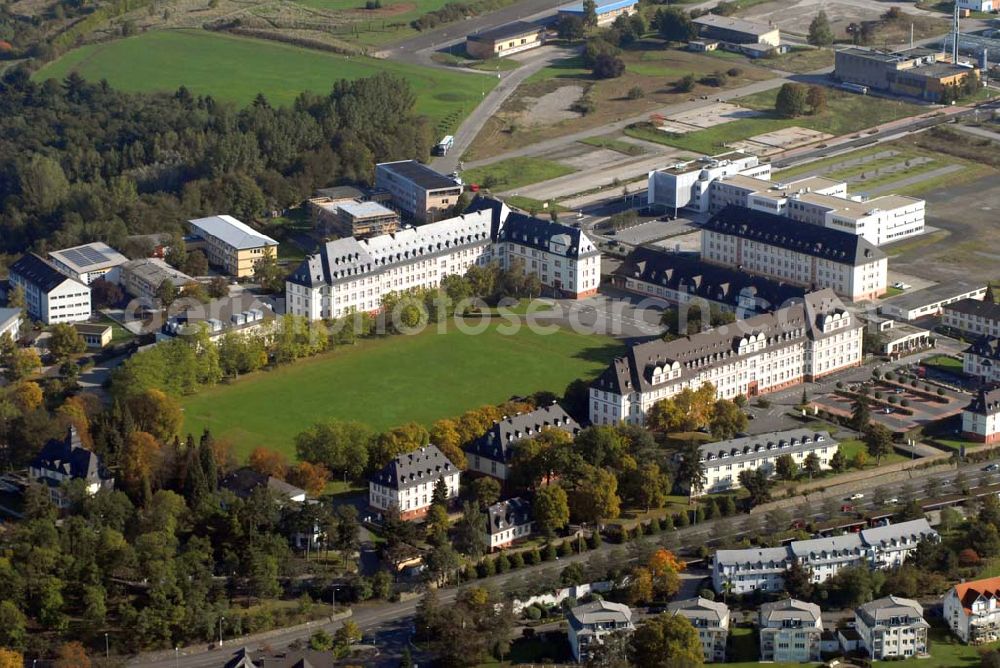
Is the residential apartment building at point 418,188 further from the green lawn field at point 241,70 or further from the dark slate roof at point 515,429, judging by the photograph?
the dark slate roof at point 515,429

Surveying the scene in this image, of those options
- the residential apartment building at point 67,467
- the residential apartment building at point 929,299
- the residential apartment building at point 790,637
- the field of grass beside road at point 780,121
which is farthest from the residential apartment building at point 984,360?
the field of grass beside road at point 780,121

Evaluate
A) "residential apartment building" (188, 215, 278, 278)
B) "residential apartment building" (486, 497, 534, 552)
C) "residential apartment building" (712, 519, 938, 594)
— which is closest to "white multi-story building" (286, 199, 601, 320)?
"residential apartment building" (188, 215, 278, 278)

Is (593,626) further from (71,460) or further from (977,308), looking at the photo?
(977,308)

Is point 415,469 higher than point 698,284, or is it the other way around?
point 415,469

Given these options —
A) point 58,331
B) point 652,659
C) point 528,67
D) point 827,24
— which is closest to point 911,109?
point 827,24

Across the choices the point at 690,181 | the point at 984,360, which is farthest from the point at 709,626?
the point at 690,181

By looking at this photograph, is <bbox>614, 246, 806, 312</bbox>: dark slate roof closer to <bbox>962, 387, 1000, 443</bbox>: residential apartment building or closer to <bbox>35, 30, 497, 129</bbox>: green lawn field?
<bbox>962, 387, 1000, 443</bbox>: residential apartment building
